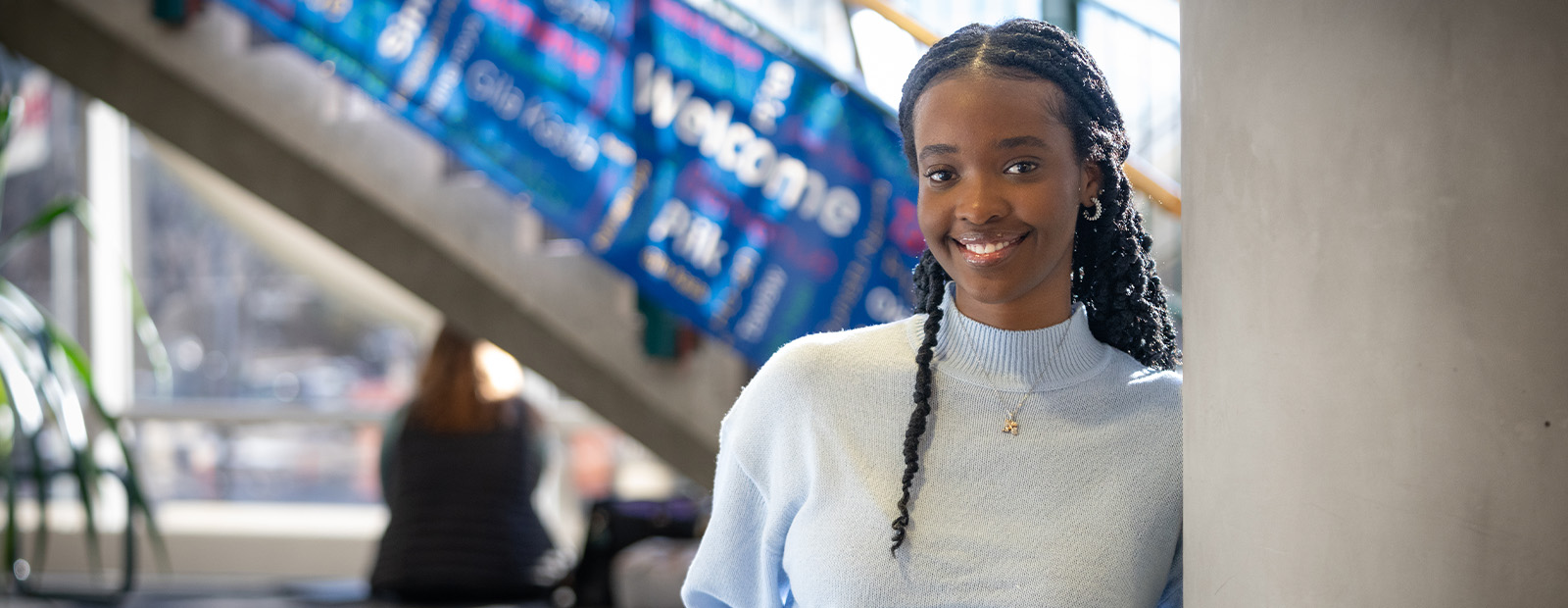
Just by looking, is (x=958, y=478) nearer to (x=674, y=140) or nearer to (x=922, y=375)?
(x=922, y=375)

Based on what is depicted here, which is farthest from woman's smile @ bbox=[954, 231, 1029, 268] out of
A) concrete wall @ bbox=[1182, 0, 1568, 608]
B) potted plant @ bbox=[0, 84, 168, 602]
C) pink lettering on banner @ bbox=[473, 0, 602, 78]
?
pink lettering on banner @ bbox=[473, 0, 602, 78]

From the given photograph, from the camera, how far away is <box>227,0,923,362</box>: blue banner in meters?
3.00

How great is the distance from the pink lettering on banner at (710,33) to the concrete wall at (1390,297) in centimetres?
219

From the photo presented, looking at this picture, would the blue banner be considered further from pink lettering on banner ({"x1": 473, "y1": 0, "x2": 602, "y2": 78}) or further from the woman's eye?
the woman's eye

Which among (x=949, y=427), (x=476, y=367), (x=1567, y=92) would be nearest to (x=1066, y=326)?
(x=949, y=427)

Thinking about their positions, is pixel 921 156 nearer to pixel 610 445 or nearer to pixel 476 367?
pixel 476 367

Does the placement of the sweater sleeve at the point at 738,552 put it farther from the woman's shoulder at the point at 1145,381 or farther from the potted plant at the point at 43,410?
the potted plant at the point at 43,410

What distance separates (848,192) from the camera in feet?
9.80

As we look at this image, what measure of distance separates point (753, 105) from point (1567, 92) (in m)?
2.40

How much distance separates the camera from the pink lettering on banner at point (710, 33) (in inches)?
121

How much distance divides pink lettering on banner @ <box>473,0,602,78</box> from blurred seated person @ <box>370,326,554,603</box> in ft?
4.40

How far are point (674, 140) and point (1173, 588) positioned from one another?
2.15 meters

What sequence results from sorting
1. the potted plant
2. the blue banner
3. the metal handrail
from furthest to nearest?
1. the blue banner
2. the metal handrail
3. the potted plant

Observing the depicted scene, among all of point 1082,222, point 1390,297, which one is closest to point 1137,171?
point 1082,222
